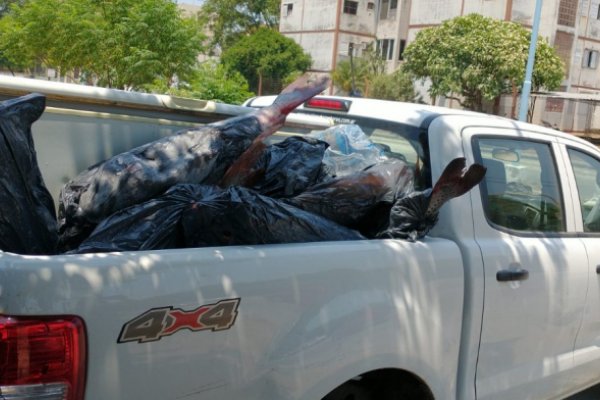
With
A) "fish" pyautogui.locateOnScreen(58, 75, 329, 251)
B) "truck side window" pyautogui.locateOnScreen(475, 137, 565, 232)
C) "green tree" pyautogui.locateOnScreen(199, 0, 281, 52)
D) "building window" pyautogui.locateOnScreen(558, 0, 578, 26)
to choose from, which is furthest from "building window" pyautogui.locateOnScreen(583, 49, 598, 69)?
"fish" pyautogui.locateOnScreen(58, 75, 329, 251)

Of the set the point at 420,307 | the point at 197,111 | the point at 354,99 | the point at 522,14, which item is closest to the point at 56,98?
the point at 197,111

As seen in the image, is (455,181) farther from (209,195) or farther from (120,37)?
(120,37)

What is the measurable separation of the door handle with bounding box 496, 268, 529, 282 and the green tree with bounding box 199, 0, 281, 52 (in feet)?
199

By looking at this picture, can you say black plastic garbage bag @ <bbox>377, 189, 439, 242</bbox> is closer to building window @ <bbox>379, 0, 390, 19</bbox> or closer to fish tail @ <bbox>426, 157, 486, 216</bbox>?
fish tail @ <bbox>426, 157, 486, 216</bbox>

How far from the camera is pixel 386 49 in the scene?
50531 millimetres

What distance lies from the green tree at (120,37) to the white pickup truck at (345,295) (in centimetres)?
1279

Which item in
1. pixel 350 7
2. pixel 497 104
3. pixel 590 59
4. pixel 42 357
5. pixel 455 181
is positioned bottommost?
pixel 42 357

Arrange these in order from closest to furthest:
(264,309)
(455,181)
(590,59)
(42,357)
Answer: (42,357) < (264,309) < (455,181) < (590,59)

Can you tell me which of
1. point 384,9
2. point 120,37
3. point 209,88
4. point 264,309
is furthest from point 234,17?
point 264,309

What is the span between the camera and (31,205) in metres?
2.52

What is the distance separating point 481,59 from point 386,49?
15.6 metres

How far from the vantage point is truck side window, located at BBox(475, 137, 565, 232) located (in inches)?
131

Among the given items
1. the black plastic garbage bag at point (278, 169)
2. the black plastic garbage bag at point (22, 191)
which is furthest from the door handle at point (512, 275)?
the black plastic garbage bag at point (22, 191)

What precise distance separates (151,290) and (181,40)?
15347mm
